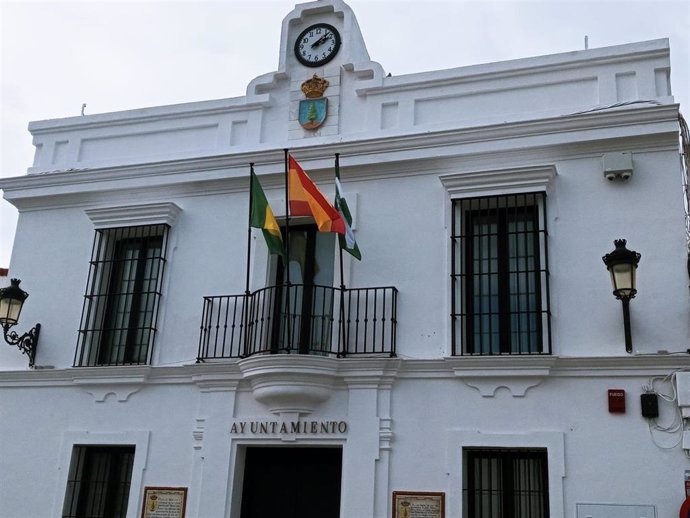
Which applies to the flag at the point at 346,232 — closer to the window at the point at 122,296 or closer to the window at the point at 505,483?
the window at the point at 505,483

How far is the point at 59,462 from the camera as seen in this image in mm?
9633

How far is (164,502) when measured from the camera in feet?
29.8

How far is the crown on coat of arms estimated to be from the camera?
10352mm

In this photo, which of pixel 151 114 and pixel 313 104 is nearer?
pixel 313 104

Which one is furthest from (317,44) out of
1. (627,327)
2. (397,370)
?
(627,327)

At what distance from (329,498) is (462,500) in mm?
1536

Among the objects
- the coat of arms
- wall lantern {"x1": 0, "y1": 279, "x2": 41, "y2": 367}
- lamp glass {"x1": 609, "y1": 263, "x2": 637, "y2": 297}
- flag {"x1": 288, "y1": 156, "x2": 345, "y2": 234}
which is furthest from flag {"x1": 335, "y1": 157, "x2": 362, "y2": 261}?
wall lantern {"x1": 0, "y1": 279, "x2": 41, "y2": 367}

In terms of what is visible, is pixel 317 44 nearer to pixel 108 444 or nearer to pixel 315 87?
pixel 315 87

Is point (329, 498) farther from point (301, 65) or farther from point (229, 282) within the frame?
point (301, 65)

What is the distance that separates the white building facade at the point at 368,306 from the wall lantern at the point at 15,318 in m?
0.13

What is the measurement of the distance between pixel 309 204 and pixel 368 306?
1.34 metres

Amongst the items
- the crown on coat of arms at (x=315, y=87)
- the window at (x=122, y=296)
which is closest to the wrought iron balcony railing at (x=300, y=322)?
the window at (x=122, y=296)

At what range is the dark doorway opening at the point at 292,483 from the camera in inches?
348

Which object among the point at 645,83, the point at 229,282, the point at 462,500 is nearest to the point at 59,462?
the point at 229,282
